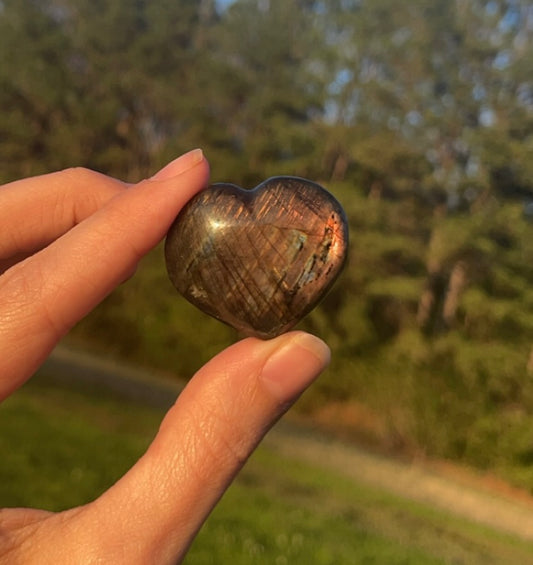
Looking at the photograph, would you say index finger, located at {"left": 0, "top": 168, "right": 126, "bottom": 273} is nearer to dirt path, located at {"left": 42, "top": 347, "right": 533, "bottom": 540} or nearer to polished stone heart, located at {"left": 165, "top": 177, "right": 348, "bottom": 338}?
polished stone heart, located at {"left": 165, "top": 177, "right": 348, "bottom": 338}

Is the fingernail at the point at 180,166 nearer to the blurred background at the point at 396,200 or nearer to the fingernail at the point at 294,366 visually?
the fingernail at the point at 294,366

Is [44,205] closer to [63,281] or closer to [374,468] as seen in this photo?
[63,281]

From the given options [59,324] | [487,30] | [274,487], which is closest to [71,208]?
[59,324]


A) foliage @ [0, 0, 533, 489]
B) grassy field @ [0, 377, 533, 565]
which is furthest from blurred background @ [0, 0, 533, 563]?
grassy field @ [0, 377, 533, 565]

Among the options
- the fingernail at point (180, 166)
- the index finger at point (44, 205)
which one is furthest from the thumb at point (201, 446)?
the index finger at point (44, 205)

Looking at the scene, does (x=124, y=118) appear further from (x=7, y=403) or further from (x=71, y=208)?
(x=71, y=208)
